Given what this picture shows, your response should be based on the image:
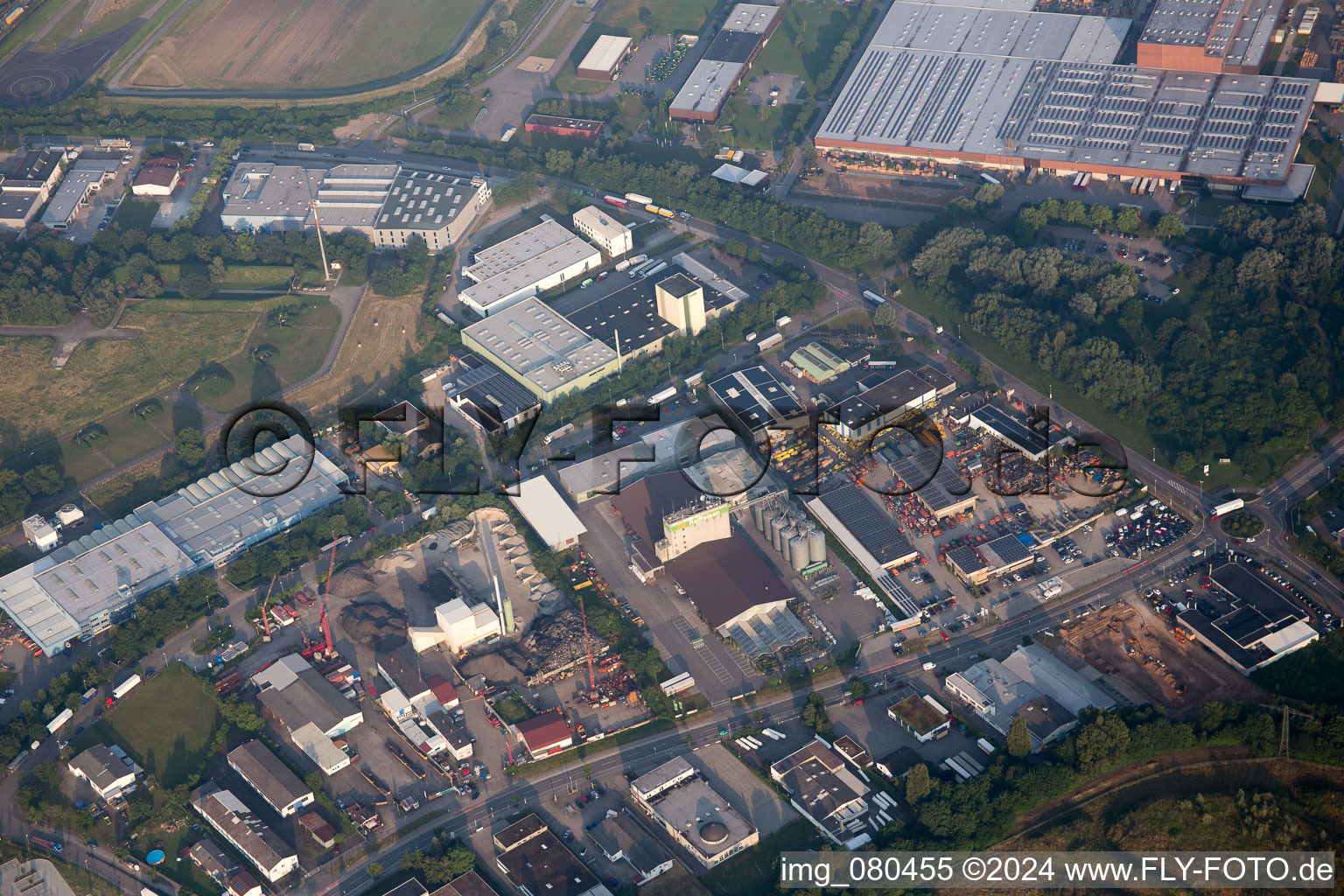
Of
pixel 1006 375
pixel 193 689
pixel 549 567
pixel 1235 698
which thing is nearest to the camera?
pixel 1235 698

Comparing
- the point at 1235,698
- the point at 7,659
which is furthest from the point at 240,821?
the point at 1235,698

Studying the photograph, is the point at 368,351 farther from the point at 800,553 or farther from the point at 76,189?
the point at 800,553

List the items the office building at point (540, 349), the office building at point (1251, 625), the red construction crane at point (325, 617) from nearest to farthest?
1. the office building at point (1251, 625)
2. the red construction crane at point (325, 617)
3. the office building at point (540, 349)

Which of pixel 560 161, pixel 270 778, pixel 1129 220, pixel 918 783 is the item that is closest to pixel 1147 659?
pixel 918 783

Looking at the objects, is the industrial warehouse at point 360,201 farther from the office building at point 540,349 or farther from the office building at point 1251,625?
the office building at point 1251,625

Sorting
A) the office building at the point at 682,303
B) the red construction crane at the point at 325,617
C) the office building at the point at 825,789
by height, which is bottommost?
the red construction crane at the point at 325,617

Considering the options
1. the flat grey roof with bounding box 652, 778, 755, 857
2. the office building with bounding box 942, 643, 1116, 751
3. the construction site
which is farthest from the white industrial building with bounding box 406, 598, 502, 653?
the construction site

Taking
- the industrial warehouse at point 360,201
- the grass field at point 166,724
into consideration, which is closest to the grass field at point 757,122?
the industrial warehouse at point 360,201

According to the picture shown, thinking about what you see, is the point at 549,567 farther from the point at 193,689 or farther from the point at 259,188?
the point at 259,188
